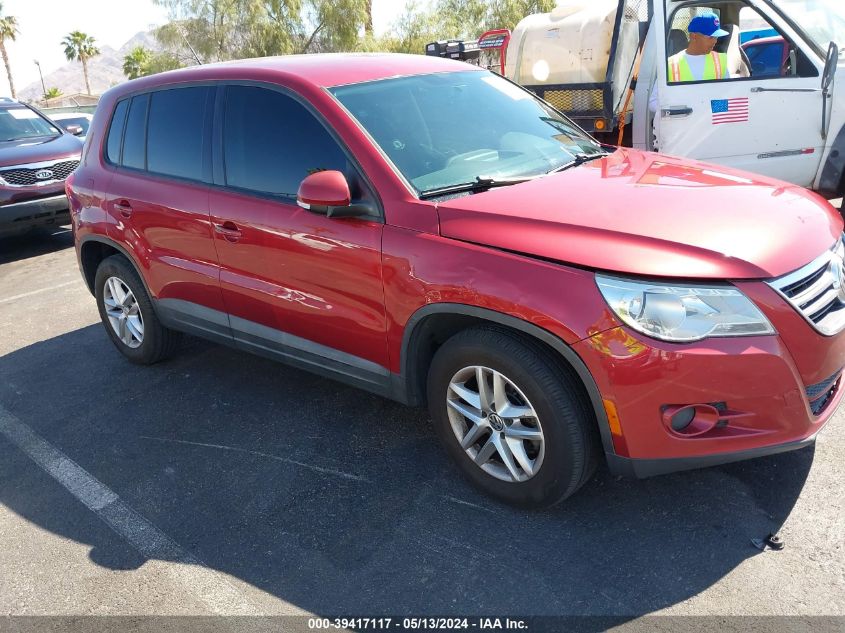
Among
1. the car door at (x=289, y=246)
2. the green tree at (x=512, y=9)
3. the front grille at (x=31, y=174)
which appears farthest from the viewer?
the green tree at (x=512, y=9)

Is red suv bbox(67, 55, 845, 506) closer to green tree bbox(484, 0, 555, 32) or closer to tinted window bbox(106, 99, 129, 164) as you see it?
tinted window bbox(106, 99, 129, 164)

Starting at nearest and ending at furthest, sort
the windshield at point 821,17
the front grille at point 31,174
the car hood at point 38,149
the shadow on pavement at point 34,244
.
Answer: the windshield at point 821,17 < the front grille at point 31,174 < the car hood at point 38,149 < the shadow on pavement at point 34,244

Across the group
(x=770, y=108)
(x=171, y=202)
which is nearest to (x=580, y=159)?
(x=171, y=202)

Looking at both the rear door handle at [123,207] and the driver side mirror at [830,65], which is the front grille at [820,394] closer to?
the driver side mirror at [830,65]

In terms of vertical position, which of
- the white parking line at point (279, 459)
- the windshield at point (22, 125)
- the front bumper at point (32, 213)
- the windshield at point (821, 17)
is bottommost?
the white parking line at point (279, 459)

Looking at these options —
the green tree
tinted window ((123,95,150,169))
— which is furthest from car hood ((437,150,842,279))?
the green tree

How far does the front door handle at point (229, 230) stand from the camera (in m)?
3.83

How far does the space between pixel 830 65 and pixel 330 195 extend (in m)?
3.88

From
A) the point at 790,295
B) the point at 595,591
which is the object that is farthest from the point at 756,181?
the point at 595,591

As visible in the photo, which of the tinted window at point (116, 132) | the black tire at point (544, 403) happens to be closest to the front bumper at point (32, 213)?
the tinted window at point (116, 132)

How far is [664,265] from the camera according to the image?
2576 mm

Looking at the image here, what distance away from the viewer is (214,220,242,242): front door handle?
3830 millimetres

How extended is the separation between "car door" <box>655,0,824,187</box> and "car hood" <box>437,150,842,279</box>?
7.24ft

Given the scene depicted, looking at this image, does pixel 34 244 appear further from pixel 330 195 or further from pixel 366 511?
pixel 366 511
